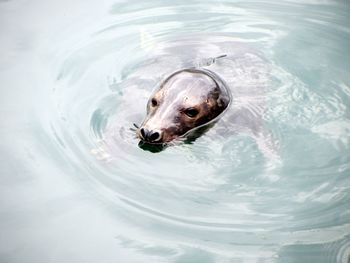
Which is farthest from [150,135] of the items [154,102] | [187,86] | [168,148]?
[187,86]

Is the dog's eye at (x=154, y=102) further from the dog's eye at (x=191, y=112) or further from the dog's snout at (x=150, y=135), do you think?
the dog's snout at (x=150, y=135)

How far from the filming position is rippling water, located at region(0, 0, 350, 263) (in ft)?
15.8

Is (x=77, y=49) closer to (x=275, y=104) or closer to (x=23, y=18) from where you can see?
(x=23, y=18)

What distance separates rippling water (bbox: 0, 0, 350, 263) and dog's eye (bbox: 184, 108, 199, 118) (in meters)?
0.29

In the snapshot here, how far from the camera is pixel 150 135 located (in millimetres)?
5492

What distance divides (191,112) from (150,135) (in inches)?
25.6

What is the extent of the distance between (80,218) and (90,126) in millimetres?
1270

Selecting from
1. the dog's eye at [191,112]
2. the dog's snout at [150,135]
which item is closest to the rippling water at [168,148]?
the dog's snout at [150,135]

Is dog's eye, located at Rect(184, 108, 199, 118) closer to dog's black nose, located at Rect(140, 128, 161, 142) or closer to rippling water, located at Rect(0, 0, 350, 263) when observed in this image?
rippling water, located at Rect(0, 0, 350, 263)

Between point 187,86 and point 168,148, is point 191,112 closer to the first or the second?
point 187,86

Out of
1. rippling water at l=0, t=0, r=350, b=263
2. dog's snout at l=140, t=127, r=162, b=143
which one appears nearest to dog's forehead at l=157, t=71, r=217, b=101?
rippling water at l=0, t=0, r=350, b=263

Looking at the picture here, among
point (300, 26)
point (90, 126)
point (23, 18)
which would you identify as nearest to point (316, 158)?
point (90, 126)

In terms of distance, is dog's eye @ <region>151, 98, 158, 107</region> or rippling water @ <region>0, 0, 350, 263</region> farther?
dog's eye @ <region>151, 98, 158, 107</region>

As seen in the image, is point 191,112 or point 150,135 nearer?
point 150,135
